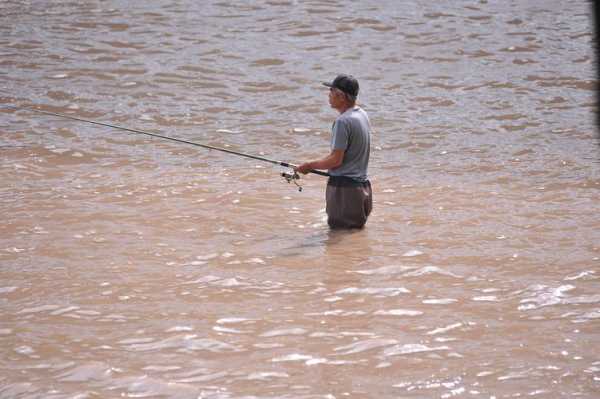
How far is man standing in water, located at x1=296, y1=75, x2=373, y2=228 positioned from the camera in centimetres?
660

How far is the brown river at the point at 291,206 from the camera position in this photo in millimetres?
4684

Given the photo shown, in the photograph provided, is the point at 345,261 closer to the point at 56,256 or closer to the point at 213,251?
the point at 213,251

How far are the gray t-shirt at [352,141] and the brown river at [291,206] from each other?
0.51m

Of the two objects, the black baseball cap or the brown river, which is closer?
the brown river

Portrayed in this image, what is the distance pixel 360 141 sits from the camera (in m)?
6.66

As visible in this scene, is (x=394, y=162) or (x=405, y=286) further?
(x=394, y=162)

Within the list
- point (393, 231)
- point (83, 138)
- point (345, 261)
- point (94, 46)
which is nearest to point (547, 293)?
point (345, 261)

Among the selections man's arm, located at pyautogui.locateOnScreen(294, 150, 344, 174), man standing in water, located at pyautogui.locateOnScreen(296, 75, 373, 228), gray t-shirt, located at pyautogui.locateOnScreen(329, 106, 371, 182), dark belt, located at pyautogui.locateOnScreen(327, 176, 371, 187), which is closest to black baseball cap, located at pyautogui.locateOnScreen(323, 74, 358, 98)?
man standing in water, located at pyautogui.locateOnScreen(296, 75, 373, 228)

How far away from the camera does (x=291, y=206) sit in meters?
8.20

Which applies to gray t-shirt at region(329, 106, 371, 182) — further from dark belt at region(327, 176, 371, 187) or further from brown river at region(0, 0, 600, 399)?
brown river at region(0, 0, 600, 399)

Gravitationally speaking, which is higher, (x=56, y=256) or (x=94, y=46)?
(x=94, y=46)

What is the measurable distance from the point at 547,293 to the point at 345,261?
4.30 ft

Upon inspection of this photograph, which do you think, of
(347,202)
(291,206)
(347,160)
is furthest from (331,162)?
(291,206)

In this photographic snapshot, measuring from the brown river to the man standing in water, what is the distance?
215 millimetres
